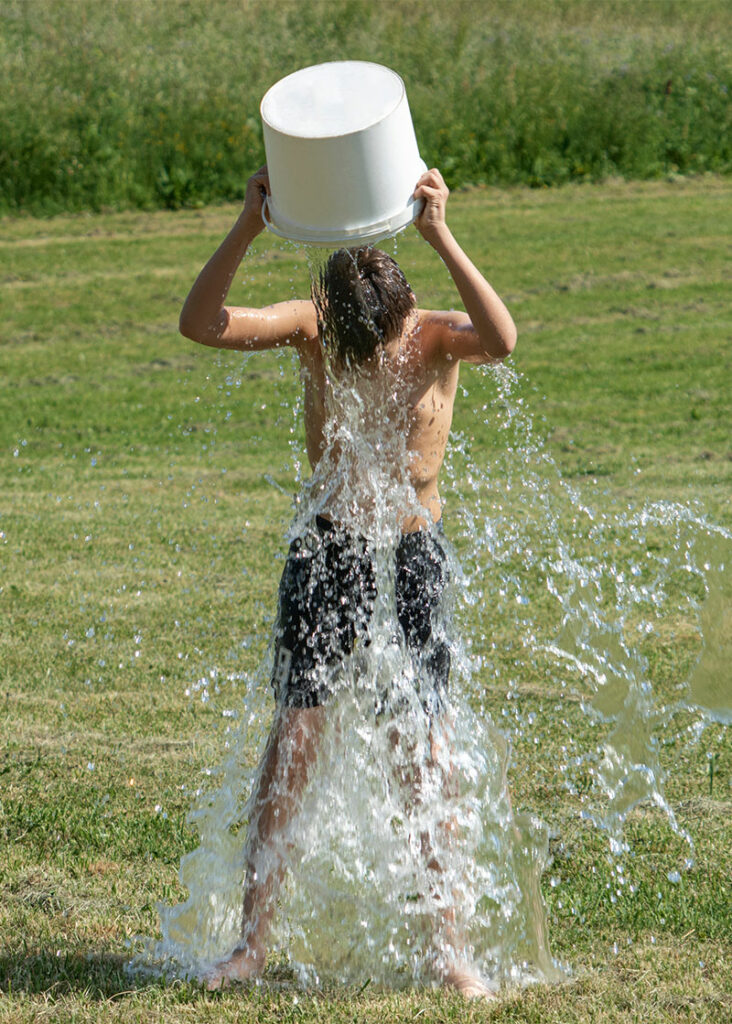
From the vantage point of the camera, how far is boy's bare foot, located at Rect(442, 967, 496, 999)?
9.14 ft

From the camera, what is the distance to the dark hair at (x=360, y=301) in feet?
9.40

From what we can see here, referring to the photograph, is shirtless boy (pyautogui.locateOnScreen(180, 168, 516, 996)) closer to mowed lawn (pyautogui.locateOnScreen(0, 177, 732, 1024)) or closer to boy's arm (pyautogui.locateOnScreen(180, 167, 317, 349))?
boy's arm (pyautogui.locateOnScreen(180, 167, 317, 349))

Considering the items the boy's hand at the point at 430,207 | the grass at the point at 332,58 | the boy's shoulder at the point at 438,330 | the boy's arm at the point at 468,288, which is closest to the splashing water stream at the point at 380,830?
the boy's shoulder at the point at 438,330

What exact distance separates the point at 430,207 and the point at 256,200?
0.37 meters

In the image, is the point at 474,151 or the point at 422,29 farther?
the point at 422,29

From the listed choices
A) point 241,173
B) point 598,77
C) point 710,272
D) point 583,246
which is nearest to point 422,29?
point 598,77

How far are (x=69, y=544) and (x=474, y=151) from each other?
10.1m

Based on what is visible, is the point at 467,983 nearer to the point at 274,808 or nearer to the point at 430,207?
the point at 274,808

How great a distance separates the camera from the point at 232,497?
752cm

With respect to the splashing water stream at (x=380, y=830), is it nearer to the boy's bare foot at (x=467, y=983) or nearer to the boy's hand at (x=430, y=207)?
the boy's bare foot at (x=467, y=983)

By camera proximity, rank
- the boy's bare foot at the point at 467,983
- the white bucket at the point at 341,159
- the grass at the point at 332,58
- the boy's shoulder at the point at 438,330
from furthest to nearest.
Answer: the grass at the point at 332,58, the boy's shoulder at the point at 438,330, the boy's bare foot at the point at 467,983, the white bucket at the point at 341,159

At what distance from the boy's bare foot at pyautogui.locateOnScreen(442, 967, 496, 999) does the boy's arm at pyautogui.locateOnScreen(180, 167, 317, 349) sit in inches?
55.1

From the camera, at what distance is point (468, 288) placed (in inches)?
108

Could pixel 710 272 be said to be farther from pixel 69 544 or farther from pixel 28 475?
pixel 69 544
